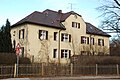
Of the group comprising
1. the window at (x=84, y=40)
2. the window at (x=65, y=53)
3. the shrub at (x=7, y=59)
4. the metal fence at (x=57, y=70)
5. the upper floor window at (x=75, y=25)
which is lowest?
the metal fence at (x=57, y=70)

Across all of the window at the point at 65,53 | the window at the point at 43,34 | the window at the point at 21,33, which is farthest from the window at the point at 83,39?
the window at the point at 21,33

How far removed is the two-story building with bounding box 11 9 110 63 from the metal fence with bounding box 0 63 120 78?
8736 millimetres

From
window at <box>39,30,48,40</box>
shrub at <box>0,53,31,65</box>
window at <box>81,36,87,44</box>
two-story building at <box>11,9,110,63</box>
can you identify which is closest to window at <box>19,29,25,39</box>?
A: two-story building at <box>11,9,110,63</box>

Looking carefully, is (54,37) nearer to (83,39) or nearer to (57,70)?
(83,39)

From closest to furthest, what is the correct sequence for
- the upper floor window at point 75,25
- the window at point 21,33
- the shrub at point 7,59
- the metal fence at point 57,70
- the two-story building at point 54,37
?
the metal fence at point 57,70 < the shrub at point 7,59 < the two-story building at point 54,37 < the window at point 21,33 < the upper floor window at point 75,25

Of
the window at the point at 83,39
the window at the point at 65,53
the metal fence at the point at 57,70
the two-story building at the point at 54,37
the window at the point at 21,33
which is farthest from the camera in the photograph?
the window at the point at 83,39

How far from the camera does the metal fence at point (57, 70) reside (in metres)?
28.7

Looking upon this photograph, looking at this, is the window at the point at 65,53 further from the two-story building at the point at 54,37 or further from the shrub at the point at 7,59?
the shrub at the point at 7,59

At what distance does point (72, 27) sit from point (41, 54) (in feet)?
27.9

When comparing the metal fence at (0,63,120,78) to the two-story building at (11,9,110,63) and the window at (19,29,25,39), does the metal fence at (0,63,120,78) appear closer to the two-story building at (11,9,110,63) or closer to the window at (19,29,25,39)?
the two-story building at (11,9,110,63)

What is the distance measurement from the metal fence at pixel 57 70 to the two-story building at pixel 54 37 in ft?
28.7

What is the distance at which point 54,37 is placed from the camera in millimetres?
45156

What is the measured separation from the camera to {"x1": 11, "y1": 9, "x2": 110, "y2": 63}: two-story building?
138ft

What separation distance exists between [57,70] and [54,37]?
1344cm
